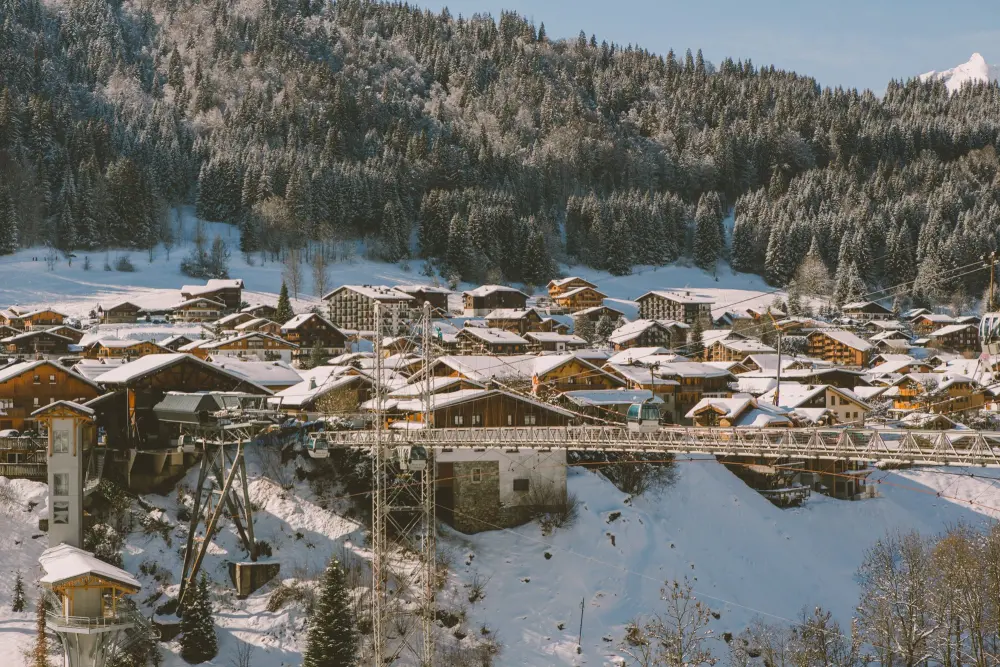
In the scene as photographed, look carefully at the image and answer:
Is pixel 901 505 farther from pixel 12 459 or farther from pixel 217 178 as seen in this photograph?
pixel 217 178

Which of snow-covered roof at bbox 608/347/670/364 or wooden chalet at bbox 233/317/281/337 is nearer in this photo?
snow-covered roof at bbox 608/347/670/364

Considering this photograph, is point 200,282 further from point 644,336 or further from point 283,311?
point 644,336

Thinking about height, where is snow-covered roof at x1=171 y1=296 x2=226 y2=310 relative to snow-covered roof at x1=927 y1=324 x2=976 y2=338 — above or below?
above

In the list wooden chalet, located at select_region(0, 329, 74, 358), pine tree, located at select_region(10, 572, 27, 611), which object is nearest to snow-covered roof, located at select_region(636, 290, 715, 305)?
wooden chalet, located at select_region(0, 329, 74, 358)

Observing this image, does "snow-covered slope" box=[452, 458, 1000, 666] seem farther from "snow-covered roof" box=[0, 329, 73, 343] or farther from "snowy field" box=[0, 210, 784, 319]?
"snow-covered roof" box=[0, 329, 73, 343]

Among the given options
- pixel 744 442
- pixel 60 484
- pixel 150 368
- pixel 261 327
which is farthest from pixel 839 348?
pixel 60 484

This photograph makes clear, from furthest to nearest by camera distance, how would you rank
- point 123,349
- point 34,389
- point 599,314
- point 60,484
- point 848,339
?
point 599,314, point 848,339, point 123,349, point 34,389, point 60,484

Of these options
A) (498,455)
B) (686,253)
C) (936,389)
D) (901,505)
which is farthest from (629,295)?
(498,455)
